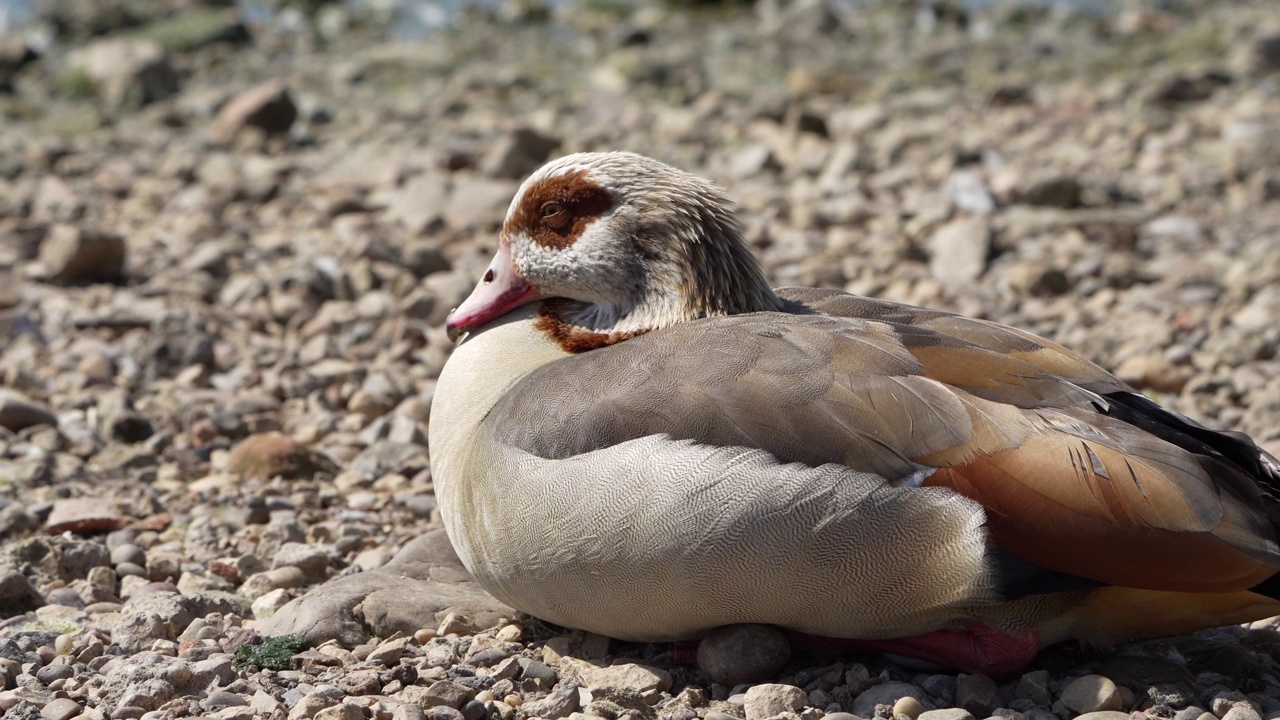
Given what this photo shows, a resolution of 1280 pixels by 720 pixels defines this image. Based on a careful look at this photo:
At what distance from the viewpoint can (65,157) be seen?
41.9 feet

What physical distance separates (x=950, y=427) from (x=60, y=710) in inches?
102

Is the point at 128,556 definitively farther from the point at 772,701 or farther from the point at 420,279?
the point at 420,279

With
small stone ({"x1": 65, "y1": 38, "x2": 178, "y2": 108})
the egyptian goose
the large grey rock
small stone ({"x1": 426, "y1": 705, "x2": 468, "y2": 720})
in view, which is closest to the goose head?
the egyptian goose

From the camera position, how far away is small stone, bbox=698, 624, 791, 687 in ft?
14.6

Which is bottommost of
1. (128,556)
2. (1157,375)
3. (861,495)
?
(128,556)

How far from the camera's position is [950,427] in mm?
4227

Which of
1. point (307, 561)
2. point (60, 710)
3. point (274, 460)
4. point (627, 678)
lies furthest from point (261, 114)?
point (627, 678)

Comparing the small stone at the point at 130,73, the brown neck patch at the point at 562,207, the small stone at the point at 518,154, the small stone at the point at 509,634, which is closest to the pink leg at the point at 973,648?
the small stone at the point at 509,634

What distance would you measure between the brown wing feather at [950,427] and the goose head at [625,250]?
0.34 metres

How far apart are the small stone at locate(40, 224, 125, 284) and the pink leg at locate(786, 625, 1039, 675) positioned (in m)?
6.47

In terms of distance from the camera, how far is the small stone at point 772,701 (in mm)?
4270

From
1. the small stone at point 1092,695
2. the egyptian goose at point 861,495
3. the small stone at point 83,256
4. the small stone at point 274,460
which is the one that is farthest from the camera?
the small stone at point 83,256

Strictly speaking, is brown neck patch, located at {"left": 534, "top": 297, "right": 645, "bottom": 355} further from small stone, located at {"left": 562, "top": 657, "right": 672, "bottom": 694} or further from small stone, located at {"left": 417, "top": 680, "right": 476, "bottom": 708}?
A: small stone, located at {"left": 417, "top": 680, "right": 476, "bottom": 708}

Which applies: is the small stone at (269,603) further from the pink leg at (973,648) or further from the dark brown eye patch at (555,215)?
the pink leg at (973,648)
